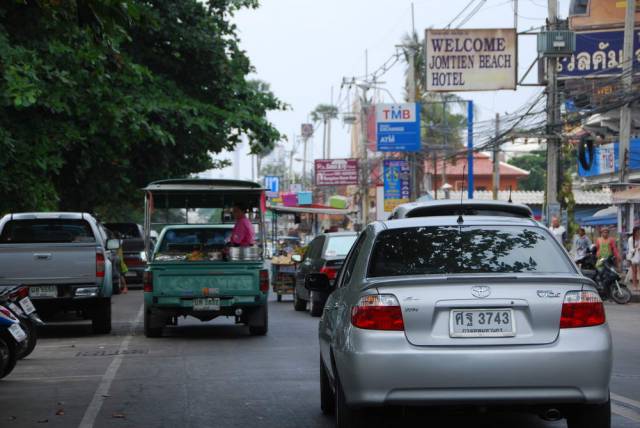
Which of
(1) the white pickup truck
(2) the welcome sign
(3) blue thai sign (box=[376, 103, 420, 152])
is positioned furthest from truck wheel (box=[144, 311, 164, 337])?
(3) blue thai sign (box=[376, 103, 420, 152])

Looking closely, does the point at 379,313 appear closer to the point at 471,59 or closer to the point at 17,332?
the point at 17,332

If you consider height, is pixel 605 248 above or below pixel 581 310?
below

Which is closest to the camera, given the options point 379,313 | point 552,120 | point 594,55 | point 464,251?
point 379,313

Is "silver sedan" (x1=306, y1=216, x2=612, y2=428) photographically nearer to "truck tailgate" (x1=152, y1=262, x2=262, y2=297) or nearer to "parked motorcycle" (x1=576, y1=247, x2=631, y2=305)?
"truck tailgate" (x1=152, y1=262, x2=262, y2=297)

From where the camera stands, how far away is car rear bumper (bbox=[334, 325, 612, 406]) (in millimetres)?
6699

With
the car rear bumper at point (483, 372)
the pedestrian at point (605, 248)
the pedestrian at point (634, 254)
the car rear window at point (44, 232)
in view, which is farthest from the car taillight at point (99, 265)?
the pedestrian at point (634, 254)

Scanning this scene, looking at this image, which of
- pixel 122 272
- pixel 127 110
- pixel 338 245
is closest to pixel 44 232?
pixel 338 245

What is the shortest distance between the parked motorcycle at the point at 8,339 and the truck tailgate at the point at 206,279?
4.93 meters

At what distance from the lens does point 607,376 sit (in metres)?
6.88

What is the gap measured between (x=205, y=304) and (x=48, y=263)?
Result: 8.42ft

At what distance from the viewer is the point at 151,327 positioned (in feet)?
56.4

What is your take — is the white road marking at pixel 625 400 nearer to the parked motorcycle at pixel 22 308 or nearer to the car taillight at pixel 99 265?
the parked motorcycle at pixel 22 308

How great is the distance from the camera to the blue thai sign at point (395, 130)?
48.9 meters

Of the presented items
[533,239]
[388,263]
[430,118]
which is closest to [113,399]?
[388,263]
